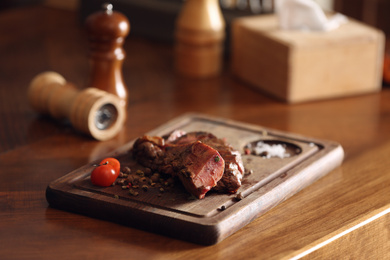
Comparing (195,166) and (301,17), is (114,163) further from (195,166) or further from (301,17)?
(301,17)

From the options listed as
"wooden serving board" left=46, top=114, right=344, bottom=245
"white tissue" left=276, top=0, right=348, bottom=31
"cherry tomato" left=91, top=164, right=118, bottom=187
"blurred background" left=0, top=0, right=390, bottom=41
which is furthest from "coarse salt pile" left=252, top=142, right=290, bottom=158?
"blurred background" left=0, top=0, right=390, bottom=41

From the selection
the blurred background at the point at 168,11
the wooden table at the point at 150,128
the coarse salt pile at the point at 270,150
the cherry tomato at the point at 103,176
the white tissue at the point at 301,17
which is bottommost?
the wooden table at the point at 150,128

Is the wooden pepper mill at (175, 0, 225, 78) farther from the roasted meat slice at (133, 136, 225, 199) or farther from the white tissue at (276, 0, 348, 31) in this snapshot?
the roasted meat slice at (133, 136, 225, 199)

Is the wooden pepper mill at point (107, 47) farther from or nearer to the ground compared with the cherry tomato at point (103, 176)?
farther from the ground

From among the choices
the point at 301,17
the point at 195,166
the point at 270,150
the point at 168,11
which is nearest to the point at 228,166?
the point at 195,166

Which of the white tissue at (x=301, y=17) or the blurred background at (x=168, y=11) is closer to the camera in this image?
the white tissue at (x=301, y=17)

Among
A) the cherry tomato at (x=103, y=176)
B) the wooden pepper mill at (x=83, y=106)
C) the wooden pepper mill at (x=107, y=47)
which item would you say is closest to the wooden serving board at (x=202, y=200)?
the cherry tomato at (x=103, y=176)

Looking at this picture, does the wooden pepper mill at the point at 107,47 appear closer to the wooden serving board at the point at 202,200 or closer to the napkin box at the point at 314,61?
the wooden serving board at the point at 202,200

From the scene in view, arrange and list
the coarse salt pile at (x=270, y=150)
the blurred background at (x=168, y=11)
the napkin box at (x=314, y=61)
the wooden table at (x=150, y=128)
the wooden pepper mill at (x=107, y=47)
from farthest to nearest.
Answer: the blurred background at (x=168, y=11), the napkin box at (x=314, y=61), the wooden pepper mill at (x=107, y=47), the coarse salt pile at (x=270, y=150), the wooden table at (x=150, y=128)
